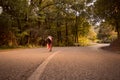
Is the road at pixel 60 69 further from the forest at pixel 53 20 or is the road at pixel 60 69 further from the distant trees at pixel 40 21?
the distant trees at pixel 40 21

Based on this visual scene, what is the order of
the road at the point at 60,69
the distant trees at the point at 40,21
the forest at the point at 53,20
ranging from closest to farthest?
the road at the point at 60,69, the forest at the point at 53,20, the distant trees at the point at 40,21

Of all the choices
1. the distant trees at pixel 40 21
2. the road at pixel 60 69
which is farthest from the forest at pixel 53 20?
the road at pixel 60 69

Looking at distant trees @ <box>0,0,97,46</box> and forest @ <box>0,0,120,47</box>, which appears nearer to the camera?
forest @ <box>0,0,120,47</box>

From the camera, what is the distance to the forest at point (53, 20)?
35062 millimetres

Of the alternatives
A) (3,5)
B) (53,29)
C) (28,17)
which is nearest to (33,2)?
(28,17)

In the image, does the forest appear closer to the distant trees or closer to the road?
the distant trees

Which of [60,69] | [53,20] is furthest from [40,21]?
[60,69]

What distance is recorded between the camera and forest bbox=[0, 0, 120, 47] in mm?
35062

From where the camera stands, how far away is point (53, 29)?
66.8m

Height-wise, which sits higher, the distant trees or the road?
the distant trees

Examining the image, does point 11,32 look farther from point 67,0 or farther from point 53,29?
point 53,29

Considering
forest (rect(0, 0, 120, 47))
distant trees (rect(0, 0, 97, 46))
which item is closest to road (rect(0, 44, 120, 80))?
forest (rect(0, 0, 120, 47))

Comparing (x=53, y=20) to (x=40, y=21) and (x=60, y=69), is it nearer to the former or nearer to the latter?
(x=40, y=21)

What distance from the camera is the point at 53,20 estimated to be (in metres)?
61.2
